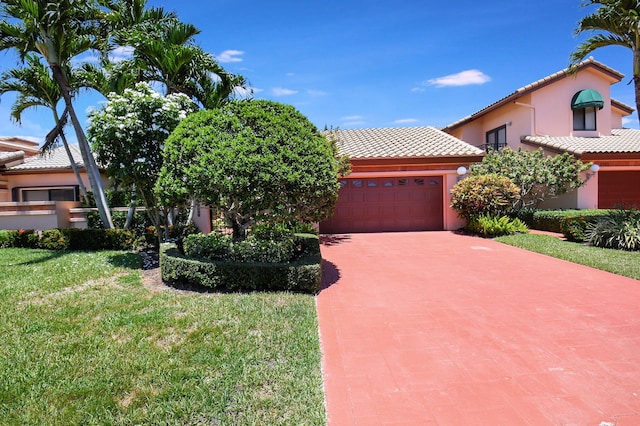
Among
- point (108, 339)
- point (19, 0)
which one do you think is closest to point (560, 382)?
point (108, 339)

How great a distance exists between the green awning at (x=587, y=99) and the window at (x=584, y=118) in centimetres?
60

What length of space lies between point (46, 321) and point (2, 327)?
0.49 metres

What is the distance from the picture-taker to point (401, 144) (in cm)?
1697

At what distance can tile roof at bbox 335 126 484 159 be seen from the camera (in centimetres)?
1512

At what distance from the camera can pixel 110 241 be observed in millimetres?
11422

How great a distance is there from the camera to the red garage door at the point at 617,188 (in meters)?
16.1

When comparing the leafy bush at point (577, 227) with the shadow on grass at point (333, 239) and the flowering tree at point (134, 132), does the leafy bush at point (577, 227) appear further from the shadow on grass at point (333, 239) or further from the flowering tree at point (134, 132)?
the flowering tree at point (134, 132)

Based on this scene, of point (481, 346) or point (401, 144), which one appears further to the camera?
point (401, 144)

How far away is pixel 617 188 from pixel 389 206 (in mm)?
10454

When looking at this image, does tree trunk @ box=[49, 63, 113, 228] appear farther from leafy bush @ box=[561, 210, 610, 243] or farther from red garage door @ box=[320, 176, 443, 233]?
leafy bush @ box=[561, 210, 610, 243]

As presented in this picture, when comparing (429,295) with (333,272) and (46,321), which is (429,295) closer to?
(333,272)

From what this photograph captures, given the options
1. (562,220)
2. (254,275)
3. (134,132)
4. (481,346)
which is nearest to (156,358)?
(254,275)

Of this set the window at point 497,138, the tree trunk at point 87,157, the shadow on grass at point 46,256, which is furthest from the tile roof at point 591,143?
the shadow on grass at point 46,256

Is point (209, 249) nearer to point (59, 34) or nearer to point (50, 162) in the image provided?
point (59, 34)
